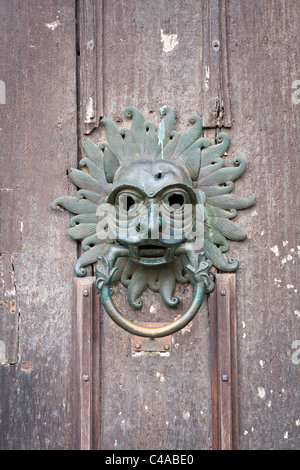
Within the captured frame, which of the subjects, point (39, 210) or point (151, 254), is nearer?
point (151, 254)

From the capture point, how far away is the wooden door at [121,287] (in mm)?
874

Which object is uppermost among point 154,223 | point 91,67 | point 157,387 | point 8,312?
point 91,67

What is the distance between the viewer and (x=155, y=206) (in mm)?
794

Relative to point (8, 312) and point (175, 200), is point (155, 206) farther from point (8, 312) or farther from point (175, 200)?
point (8, 312)

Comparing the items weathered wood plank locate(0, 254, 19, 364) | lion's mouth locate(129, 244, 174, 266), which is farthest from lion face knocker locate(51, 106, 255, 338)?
weathered wood plank locate(0, 254, 19, 364)

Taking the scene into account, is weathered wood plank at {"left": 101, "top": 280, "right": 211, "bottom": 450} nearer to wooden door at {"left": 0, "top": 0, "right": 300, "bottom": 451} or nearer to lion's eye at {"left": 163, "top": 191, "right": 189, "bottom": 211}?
wooden door at {"left": 0, "top": 0, "right": 300, "bottom": 451}

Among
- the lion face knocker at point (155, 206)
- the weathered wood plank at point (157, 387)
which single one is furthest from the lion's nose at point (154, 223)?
the weathered wood plank at point (157, 387)

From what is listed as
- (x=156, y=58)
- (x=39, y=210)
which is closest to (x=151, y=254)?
(x=39, y=210)

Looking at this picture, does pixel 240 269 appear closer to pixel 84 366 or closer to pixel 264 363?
pixel 264 363

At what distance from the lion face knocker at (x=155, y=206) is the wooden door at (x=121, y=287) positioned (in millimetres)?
27

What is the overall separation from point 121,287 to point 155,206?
0.19 m

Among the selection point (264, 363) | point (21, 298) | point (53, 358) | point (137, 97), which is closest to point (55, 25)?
point (137, 97)

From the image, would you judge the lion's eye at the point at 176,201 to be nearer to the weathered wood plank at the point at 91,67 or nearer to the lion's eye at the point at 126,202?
the lion's eye at the point at 126,202

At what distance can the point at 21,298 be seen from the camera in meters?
0.93
